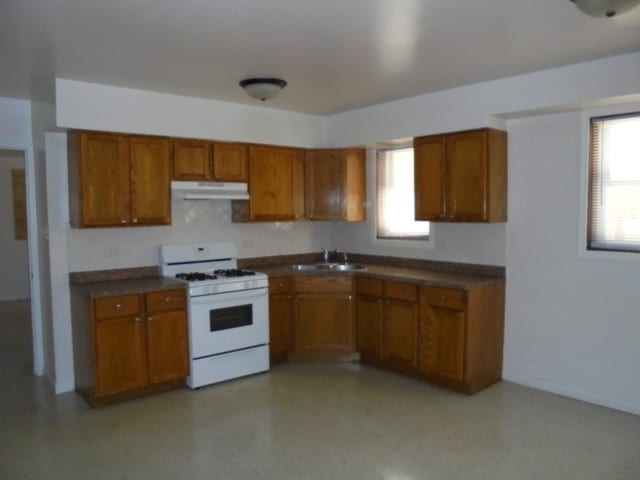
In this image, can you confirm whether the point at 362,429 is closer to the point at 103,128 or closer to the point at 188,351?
the point at 188,351

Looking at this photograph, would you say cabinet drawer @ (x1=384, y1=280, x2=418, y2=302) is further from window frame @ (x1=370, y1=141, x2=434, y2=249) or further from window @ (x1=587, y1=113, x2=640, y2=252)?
window @ (x1=587, y1=113, x2=640, y2=252)

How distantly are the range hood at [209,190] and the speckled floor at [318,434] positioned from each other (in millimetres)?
1673

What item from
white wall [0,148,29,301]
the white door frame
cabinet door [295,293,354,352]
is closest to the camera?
the white door frame

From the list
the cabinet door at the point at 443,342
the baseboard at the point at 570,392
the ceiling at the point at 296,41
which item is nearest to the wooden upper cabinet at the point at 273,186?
the ceiling at the point at 296,41

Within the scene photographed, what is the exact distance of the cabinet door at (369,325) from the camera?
464 cm

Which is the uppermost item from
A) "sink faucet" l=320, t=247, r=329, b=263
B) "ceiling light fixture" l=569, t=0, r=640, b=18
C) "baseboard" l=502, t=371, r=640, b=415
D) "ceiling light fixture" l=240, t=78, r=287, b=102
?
"ceiling light fixture" l=240, t=78, r=287, b=102

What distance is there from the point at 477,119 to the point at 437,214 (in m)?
0.87

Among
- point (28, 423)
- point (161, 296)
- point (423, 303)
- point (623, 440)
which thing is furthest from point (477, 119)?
point (28, 423)

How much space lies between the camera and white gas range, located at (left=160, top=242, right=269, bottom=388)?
4.16 m

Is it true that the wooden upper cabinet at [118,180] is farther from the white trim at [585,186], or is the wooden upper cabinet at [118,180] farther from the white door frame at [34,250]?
the white trim at [585,186]

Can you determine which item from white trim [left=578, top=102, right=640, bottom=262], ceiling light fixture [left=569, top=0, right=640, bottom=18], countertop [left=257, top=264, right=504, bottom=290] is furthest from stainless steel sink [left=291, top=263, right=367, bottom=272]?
ceiling light fixture [left=569, top=0, right=640, bottom=18]

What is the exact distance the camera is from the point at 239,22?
2.66 meters

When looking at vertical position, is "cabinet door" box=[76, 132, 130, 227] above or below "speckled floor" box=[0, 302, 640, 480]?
above

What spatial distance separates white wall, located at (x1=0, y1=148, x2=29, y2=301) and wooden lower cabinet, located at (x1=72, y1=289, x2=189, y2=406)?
5115 millimetres
